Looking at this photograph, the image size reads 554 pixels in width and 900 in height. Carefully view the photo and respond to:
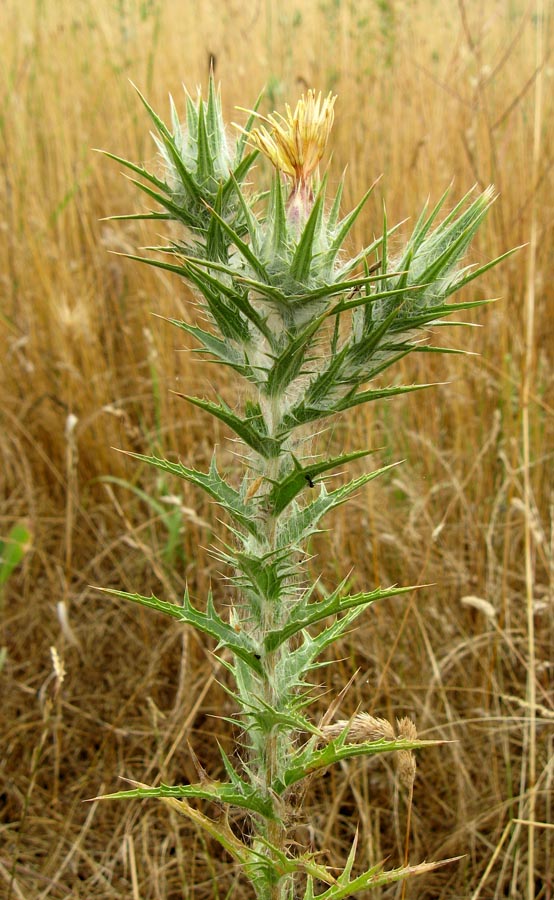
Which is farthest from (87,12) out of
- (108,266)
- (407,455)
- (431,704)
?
(431,704)

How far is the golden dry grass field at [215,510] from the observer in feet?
5.75

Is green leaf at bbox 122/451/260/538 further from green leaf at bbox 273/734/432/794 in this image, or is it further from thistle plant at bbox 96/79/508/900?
green leaf at bbox 273/734/432/794

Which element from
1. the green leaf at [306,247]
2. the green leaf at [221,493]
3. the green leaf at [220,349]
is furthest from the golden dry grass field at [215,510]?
the green leaf at [306,247]

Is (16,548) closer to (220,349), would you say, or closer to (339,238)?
(220,349)

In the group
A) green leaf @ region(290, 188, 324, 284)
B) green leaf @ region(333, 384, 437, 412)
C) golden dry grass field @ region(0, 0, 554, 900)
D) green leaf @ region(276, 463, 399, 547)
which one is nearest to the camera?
green leaf @ region(290, 188, 324, 284)

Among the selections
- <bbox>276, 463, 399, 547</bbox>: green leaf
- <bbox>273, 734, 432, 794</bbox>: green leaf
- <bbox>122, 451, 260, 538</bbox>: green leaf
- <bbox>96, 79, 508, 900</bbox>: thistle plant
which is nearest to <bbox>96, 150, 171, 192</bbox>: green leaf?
<bbox>96, 79, 508, 900</bbox>: thistle plant

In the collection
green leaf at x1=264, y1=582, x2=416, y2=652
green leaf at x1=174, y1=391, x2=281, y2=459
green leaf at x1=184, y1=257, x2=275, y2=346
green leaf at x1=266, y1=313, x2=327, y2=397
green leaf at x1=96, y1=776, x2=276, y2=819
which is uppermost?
green leaf at x1=184, y1=257, x2=275, y2=346

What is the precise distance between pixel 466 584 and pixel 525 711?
1.13 feet

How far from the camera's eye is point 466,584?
6.79 feet

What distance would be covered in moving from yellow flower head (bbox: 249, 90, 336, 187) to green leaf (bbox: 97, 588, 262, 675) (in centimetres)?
48

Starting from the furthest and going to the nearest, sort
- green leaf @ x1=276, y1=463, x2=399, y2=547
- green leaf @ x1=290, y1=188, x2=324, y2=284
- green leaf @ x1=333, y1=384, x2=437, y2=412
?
green leaf @ x1=276, y1=463, x2=399, y2=547 → green leaf @ x1=333, y1=384, x2=437, y2=412 → green leaf @ x1=290, y1=188, x2=324, y2=284

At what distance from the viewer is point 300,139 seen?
2.64ft

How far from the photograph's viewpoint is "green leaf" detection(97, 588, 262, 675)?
891mm

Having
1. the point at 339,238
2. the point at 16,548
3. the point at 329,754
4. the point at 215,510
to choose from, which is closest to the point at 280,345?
the point at 339,238
